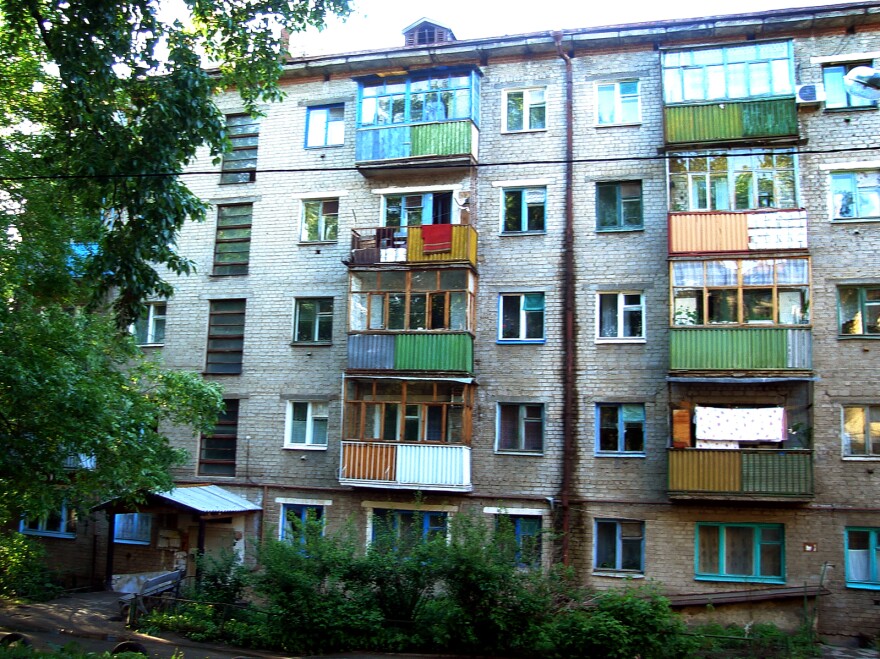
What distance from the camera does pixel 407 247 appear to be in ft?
69.6

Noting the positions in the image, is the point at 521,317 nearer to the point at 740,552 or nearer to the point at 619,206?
the point at 619,206

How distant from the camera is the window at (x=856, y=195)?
19.2m

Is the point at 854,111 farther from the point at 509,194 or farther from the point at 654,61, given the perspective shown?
the point at 509,194

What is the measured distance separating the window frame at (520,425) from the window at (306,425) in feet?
15.7

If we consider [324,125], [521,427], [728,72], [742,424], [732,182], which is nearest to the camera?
[742,424]

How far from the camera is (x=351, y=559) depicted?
1580 cm

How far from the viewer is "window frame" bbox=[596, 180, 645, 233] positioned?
20.7m

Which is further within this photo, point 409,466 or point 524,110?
point 524,110

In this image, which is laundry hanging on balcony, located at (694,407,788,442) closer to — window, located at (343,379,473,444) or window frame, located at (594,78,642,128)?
window, located at (343,379,473,444)

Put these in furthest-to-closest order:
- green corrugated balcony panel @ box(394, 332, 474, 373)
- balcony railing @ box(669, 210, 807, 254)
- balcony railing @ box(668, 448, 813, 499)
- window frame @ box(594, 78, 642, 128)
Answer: window frame @ box(594, 78, 642, 128)
green corrugated balcony panel @ box(394, 332, 474, 373)
balcony railing @ box(669, 210, 807, 254)
balcony railing @ box(668, 448, 813, 499)

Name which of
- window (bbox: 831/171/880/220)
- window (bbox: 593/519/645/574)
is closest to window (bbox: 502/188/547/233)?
window (bbox: 831/171/880/220)

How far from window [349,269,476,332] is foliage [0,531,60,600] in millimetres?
10239

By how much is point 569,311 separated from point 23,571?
15.4 meters

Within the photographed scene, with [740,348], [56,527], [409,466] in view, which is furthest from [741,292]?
[56,527]
